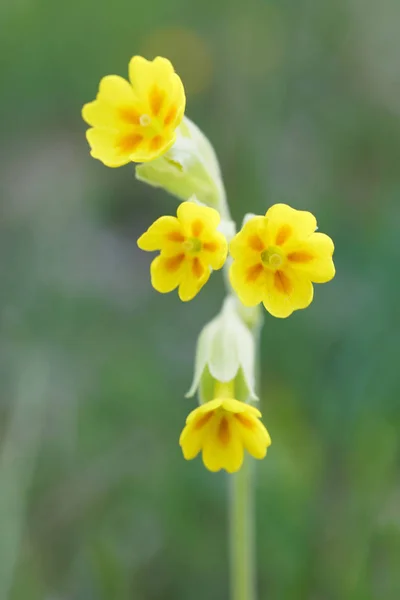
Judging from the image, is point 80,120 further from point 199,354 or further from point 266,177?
point 199,354

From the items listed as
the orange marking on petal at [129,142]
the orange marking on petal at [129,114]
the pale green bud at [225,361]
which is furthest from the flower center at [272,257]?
the orange marking on petal at [129,114]

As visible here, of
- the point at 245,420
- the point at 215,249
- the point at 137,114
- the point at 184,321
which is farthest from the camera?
the point at 184,321

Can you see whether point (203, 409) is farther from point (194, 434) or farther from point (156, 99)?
point (156, 99)

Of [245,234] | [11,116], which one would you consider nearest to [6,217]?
[11,116]

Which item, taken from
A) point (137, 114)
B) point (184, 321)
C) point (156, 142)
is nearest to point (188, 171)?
point (156, 142)

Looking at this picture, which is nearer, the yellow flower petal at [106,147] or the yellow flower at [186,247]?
the yellow flower at [186,247]

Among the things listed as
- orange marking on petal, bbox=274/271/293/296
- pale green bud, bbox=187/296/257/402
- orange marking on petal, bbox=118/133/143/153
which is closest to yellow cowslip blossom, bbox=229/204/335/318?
orange marking on petal, bbox=274/271/293/296

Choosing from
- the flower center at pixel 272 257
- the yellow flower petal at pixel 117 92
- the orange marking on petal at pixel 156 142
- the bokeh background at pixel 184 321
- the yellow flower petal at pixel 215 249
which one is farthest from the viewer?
the bokeh background at pixel 184 321

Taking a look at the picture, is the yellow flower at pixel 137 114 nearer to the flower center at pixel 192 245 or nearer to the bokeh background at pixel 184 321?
the flower center at pixel 192 245
